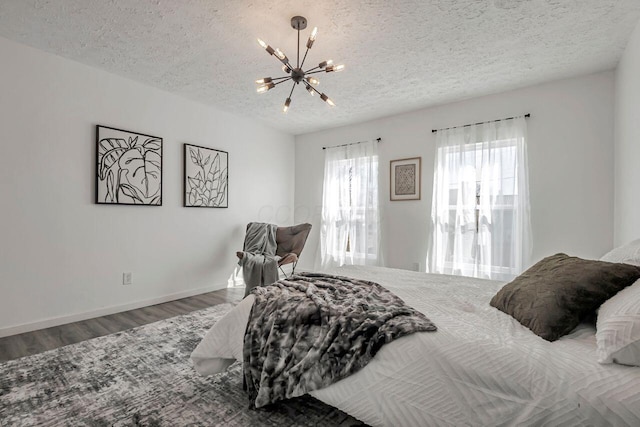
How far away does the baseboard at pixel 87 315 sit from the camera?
2.69 m

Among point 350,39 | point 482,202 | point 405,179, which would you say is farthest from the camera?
point 405,179

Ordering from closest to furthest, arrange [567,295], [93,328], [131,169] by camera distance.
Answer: [567,295] → [93,328] → [131,169]

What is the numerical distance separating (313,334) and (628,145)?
3.06m

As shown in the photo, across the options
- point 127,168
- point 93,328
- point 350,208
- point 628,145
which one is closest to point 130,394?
point 93,328

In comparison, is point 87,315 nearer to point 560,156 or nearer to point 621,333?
point 621,333

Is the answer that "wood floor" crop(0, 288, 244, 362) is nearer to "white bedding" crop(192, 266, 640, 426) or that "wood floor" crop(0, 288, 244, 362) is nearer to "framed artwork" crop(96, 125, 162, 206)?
"framed artwork" crop(96, 125, 162, 206)

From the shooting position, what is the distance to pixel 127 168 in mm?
3383

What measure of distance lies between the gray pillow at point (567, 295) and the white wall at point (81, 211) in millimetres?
3636

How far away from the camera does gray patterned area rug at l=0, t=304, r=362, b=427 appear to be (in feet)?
5.15

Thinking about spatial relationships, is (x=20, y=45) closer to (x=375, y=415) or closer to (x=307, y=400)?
(x=307, y=400)

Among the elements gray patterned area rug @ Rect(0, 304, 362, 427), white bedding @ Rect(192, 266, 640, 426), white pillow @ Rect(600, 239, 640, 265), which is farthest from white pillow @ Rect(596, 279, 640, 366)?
gray patterned area rug @ Rect(0, 304, 362, 427)

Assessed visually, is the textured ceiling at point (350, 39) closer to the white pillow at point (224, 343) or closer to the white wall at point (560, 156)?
the white wall at point (560, 156)

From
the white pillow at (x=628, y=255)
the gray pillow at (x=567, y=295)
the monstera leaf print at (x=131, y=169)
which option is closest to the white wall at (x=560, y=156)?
the white pillow at (x=628, y=255)

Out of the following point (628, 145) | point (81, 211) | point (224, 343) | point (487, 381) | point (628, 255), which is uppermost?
point (628, 145)
